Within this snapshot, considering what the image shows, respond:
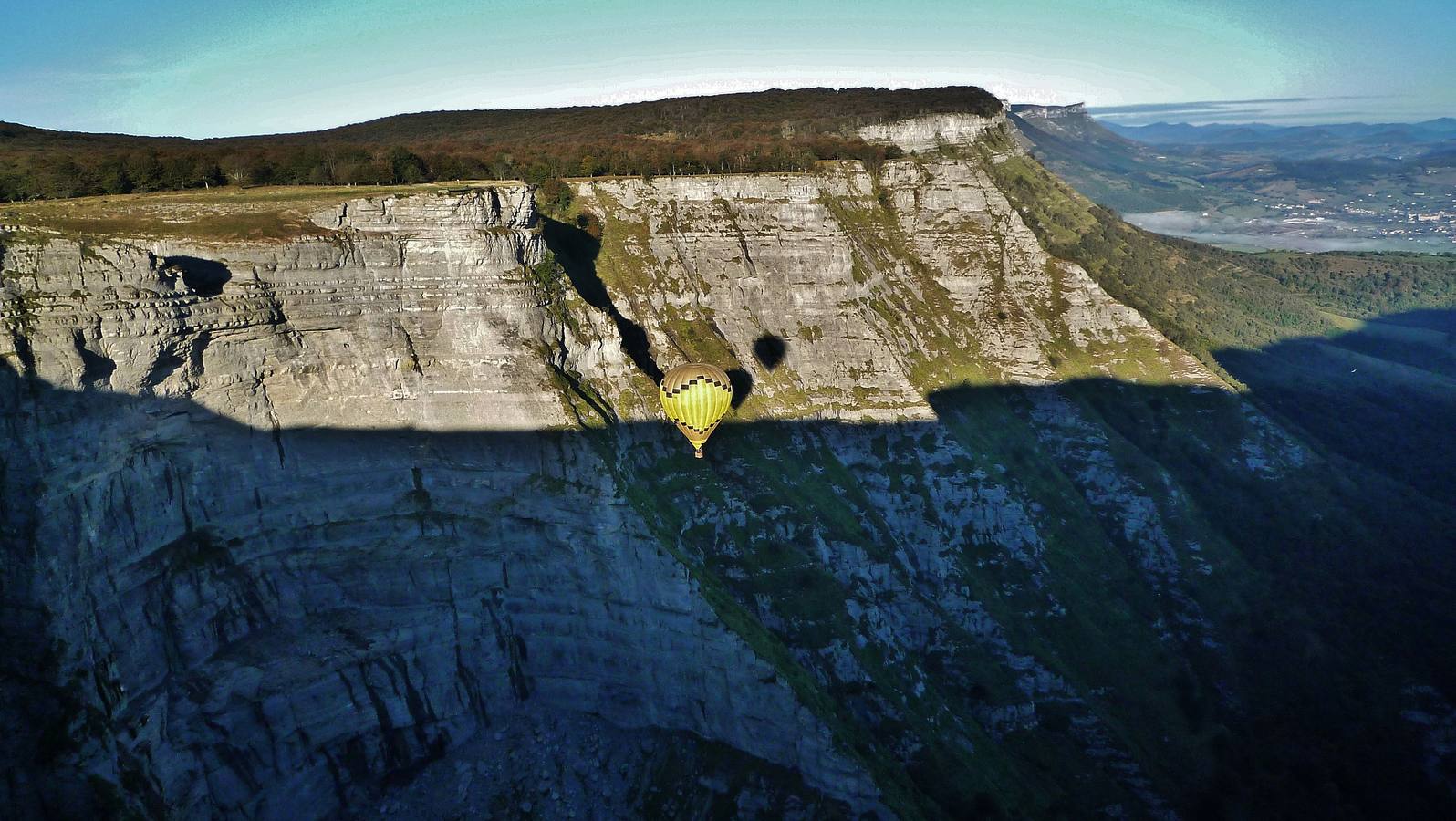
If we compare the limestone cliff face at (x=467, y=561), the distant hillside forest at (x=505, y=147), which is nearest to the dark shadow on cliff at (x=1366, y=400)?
the limestone cliff face at (x=467, y=561)

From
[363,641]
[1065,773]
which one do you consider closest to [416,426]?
[363,641]

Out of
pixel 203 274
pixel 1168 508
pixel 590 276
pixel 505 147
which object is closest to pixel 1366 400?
pixel 1168 508

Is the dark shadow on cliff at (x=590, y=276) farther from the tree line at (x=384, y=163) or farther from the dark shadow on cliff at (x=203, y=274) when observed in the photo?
the dark shadow on cliff at (x=203, y=274)

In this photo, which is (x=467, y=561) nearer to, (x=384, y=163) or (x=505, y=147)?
(x=384, y=163)

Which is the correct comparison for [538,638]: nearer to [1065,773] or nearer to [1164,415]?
[1065,773]

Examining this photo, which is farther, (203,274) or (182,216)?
(182,216)
